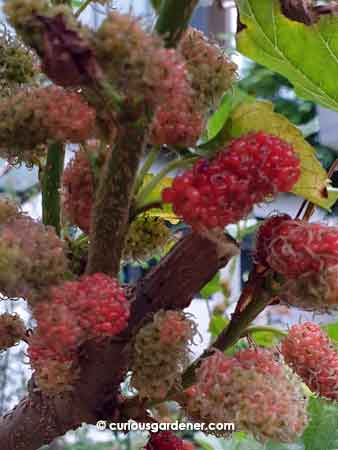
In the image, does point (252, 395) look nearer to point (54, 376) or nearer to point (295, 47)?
point (54, 376)

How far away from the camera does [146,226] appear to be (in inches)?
18.1

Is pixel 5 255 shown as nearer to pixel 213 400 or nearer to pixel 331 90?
pixel 213 400

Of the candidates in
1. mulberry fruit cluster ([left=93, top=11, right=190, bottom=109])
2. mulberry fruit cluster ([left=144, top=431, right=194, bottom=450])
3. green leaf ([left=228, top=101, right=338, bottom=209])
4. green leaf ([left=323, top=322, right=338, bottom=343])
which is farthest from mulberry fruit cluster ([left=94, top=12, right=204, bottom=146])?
green leaf ([left=323, top=322, right=338, bottom=343])

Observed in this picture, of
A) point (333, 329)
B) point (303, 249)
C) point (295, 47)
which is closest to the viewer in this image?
point (303, 249)

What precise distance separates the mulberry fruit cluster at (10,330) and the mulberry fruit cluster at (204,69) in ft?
0.59

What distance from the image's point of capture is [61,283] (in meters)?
0.35

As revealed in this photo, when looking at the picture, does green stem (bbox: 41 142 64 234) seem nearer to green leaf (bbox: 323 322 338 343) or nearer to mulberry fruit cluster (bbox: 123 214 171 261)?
mulberry fruit cluster (bbox: 123 214 171 261)

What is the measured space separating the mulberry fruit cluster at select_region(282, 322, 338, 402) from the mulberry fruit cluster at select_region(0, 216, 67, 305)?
0.15m

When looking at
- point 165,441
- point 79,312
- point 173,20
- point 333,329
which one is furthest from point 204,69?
point 333,329

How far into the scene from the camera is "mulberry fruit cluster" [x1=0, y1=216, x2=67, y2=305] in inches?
12.7

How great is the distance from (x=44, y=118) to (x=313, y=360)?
8.0 inches

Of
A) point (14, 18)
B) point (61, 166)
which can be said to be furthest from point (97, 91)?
point (61, 166)

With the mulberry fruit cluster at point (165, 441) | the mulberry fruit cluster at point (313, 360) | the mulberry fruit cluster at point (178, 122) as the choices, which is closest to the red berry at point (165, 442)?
the mulberry fruit cluster at point (165, 441)

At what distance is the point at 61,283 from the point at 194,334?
88 millimetres
